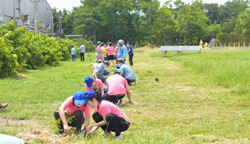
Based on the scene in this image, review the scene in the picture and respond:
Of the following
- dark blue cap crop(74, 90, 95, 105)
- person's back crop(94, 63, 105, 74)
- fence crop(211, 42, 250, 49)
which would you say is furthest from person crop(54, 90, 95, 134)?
fence crop(211, 42, 250, 49)

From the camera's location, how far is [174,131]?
8.07 metres

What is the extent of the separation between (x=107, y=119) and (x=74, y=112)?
618mm

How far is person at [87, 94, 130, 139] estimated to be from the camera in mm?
7121

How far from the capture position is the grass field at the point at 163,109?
746 centimetres

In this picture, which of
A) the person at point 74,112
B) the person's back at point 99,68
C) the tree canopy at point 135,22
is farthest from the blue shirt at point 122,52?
the tree canopy at point 135,22

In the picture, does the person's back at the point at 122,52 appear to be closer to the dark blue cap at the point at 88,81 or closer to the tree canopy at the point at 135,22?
the dark blue cap at the point at 88,81

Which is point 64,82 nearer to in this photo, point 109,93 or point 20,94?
point 20,94

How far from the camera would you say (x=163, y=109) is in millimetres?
10758

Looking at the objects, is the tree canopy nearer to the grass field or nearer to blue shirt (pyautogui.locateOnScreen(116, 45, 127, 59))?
blue shirt (pyautogui.locateOnScreen(116, 45, 127, 59))

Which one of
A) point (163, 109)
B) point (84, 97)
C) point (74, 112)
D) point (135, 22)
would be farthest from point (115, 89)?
point (135, 22)

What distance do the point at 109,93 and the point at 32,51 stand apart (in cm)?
1410

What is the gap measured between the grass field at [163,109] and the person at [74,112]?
0.31 m

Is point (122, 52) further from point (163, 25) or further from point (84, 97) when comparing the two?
point (163, 25)

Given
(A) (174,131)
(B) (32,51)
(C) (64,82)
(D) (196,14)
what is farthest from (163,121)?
(D) (196,14)
